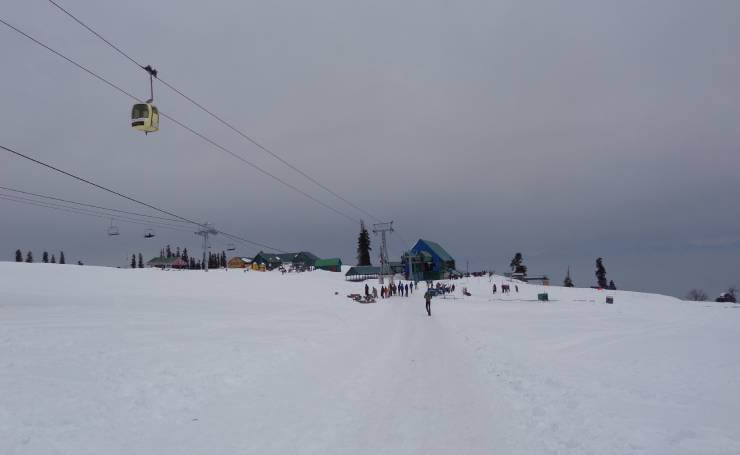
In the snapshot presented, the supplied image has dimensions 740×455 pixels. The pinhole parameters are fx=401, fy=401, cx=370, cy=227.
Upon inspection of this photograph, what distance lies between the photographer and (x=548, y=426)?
269 inches

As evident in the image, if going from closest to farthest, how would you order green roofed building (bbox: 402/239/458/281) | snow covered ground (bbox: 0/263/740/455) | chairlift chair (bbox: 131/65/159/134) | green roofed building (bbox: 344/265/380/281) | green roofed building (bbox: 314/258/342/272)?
snow covered ground (bbox: 0/263/740/455) → chairlift chair (bbox: 131/65/159/134) → green roofed building (bbox: 344/265/380/281) → green roofed building (bbox: 402/239/458/281) → green roofed building (bbox: 314/258/342/272)

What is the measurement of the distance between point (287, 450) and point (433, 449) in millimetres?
2148

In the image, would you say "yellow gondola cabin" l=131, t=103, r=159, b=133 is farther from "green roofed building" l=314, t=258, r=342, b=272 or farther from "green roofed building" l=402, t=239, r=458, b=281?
"green roofed building" l=314, t=258, r=342, b=272

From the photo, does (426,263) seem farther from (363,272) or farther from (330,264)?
(330,264)

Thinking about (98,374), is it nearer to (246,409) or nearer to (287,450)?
(246,409)

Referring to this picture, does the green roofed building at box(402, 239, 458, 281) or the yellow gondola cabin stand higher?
the yellow gondola cabin

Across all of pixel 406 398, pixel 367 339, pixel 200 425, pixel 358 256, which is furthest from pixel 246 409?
pixel 358 256

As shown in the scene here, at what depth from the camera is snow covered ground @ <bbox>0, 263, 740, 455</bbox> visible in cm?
613

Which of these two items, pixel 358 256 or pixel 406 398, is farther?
pixel 358 256

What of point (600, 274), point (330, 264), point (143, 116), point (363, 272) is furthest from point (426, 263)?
point (143, 116)

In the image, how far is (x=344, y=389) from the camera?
9258 mm

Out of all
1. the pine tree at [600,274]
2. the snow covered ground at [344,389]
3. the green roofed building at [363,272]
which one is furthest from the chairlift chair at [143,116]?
the pine tree at [600,274]

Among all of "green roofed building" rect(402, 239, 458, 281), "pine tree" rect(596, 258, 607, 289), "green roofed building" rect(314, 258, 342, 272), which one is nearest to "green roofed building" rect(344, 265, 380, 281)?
"green roofed building" rect(402, 239, 458, 281)

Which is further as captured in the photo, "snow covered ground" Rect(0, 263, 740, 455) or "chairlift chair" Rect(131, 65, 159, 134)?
"chairlift chair" Rect(131, 65, 159, 134)
